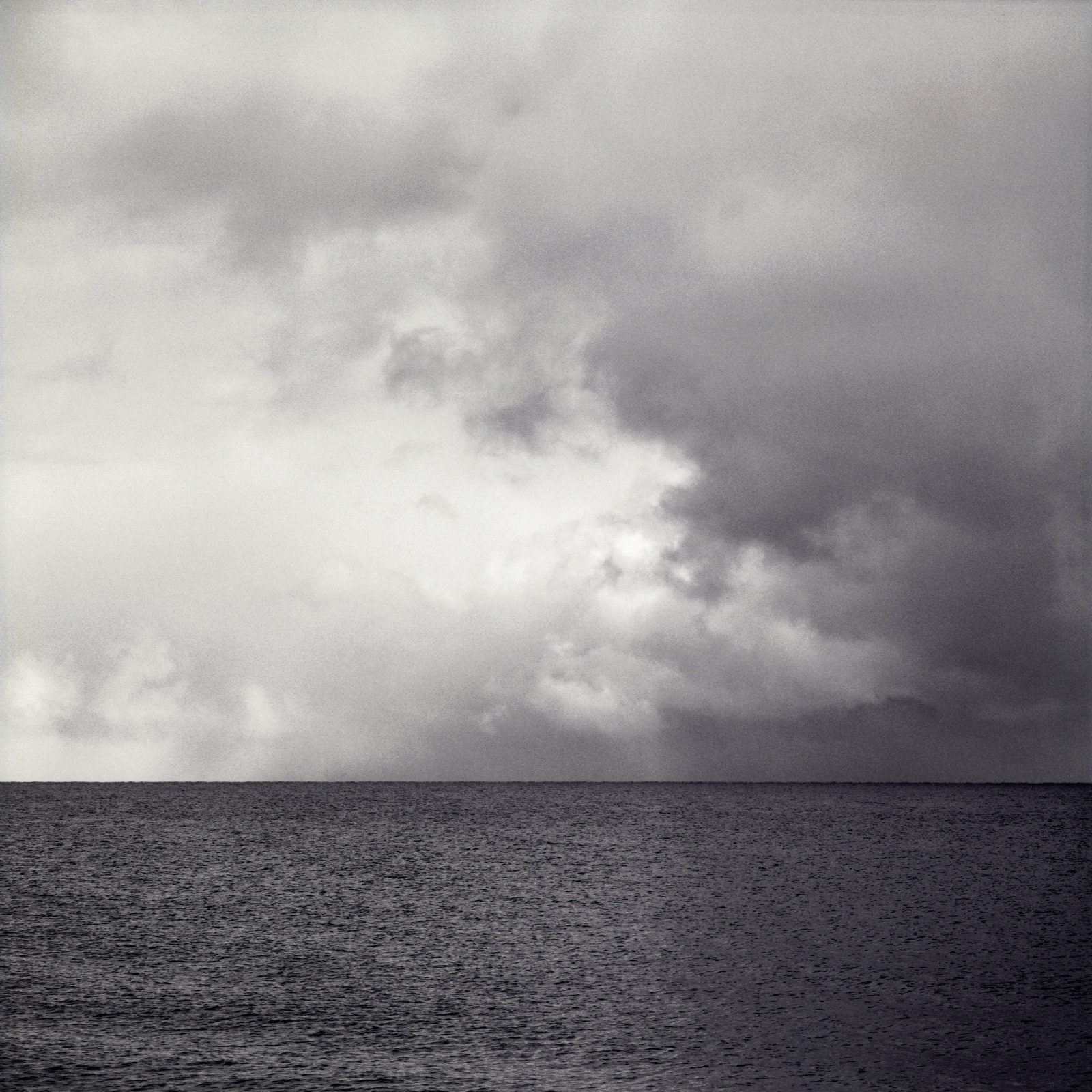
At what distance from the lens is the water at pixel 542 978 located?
5375 centimetres

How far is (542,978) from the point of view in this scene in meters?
73.2

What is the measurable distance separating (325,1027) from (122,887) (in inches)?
2525

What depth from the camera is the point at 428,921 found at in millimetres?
96188

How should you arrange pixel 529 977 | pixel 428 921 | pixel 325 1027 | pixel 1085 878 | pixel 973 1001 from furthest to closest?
pixel 1085 878, pixel 428 921, pixel 529 977, pixel 973 1001, pixel 325 1027

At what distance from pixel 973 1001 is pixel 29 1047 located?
1883 inches

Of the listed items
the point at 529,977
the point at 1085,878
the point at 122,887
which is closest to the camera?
the point at 529,977

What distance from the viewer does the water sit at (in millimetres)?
53750

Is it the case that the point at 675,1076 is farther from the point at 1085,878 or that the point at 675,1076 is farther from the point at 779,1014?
the point at 1085,878

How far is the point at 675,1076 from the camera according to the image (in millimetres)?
52812

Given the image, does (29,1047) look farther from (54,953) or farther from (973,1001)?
(973,1001)

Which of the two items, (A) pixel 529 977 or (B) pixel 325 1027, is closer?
(B) pixel 325 1027

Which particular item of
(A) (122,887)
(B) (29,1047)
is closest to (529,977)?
(B) (29,1047)

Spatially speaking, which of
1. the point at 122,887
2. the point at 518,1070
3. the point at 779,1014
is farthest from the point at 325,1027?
the point at 122,887

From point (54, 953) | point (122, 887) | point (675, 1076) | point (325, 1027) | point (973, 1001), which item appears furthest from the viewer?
point (122, 887)
